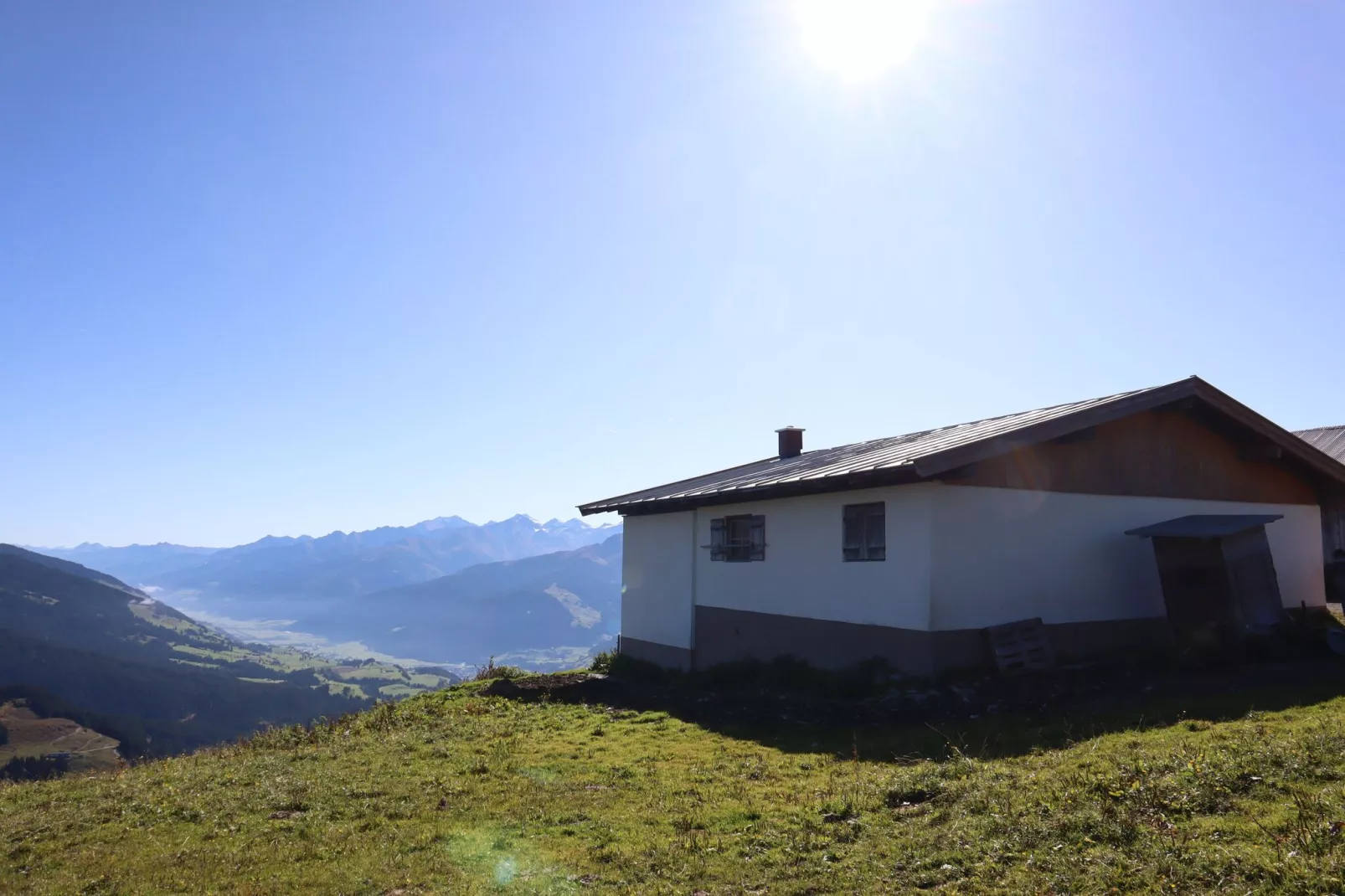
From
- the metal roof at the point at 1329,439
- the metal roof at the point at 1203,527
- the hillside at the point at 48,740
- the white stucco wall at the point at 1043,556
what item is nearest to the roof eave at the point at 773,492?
the white stucco wall at the point at 1043,556

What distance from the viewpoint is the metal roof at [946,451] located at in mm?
13578

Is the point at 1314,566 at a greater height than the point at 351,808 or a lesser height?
greater

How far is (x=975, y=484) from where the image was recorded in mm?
14289

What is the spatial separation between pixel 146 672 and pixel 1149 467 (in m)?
139

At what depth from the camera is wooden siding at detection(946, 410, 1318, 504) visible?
49.5ft

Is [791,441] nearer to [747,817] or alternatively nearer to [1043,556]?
[1043,556]

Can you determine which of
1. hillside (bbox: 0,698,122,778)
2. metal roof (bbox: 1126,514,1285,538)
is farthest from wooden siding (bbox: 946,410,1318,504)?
hillside (bbox: 0,698,122,778)

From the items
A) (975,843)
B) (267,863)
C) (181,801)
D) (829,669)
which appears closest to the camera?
(975,843)

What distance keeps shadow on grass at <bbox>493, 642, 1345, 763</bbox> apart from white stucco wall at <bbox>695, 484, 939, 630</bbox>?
44.6 inches

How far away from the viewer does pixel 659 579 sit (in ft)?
72.4

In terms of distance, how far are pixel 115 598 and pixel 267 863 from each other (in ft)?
693

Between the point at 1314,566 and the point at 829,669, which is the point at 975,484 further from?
the point at 1314,566

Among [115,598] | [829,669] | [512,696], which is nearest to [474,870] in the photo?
[829,669]

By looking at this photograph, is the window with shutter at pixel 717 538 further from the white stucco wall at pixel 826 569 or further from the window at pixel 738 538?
the white stucco wall at pixel 826 569
